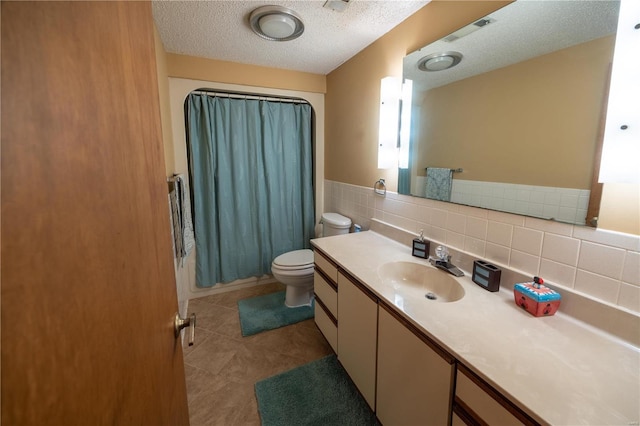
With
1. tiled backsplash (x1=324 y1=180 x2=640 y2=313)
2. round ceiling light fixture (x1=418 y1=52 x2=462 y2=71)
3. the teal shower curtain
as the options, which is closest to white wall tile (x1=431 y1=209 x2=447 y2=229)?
tiled backsplash (x1=324 y1=180 x2=640 y2=313)

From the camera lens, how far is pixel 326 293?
1686 millimetres

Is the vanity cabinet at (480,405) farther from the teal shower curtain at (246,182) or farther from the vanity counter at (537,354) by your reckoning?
the teal shower curtain at (246,182)

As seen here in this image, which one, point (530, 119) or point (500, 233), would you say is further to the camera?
point (500, 233)

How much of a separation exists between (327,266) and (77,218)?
1.37 meters

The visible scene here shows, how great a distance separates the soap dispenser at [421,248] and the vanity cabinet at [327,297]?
0.48 metres

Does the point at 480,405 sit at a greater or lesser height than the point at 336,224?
lesser

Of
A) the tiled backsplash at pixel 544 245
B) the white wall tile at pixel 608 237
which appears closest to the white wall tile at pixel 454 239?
the tiled backsplash at pixel 544 245

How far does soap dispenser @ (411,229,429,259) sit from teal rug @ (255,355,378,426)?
35.7 inches

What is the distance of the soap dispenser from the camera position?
1504 mm

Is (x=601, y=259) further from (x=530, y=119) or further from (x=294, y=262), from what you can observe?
(x=294, y=262)

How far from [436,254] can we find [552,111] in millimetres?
803

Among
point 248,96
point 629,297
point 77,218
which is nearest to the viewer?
point 77,218

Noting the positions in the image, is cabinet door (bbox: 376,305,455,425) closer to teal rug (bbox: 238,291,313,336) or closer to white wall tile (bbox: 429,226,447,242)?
white wall tile (bbox: 429,226,447,242)

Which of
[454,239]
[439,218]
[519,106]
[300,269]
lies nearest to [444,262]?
[454,239]
